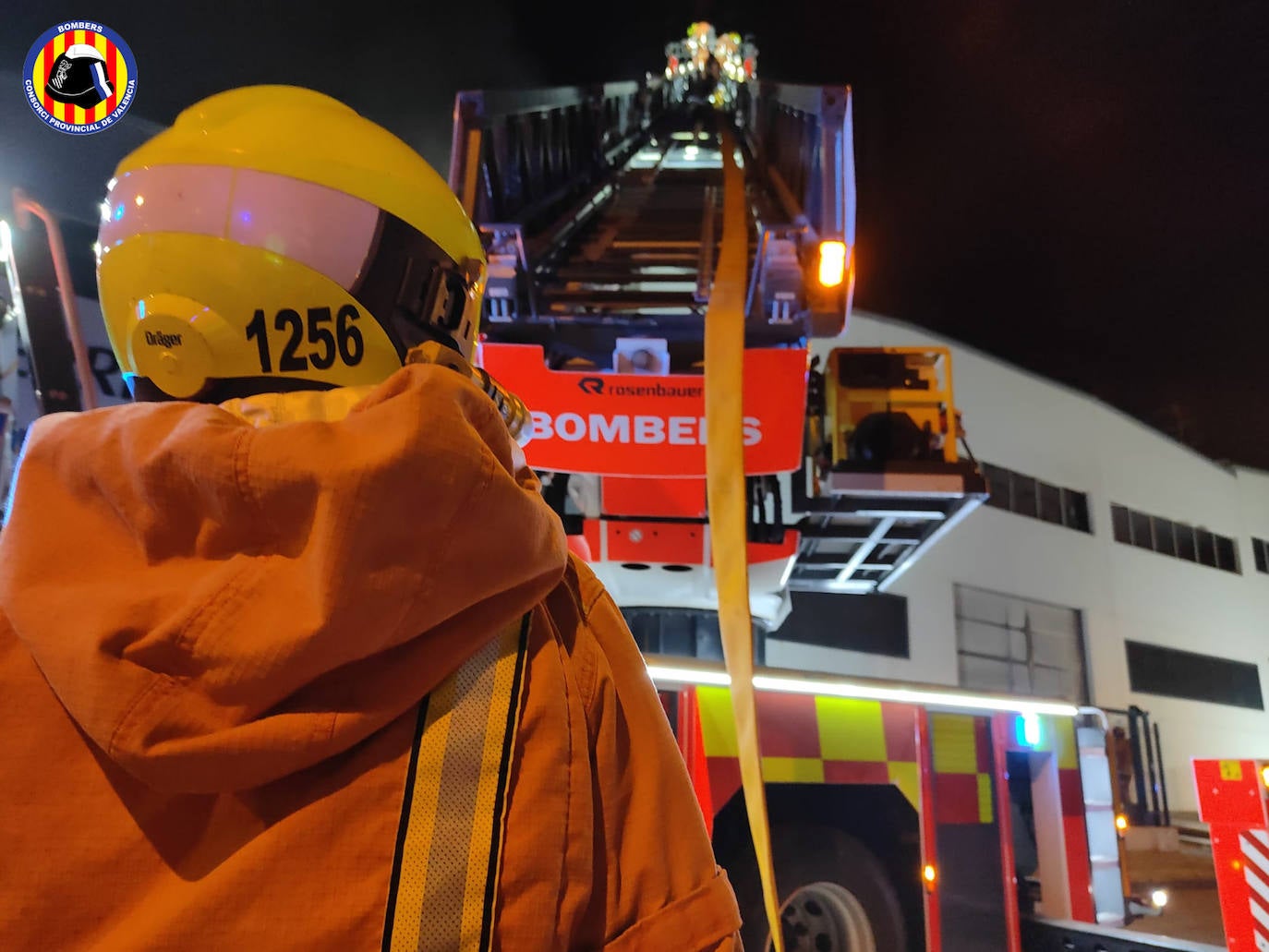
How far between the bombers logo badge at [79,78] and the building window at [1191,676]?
35.2 feet

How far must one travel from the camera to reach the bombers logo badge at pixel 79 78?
2.73 m

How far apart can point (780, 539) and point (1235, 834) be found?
6.44ft

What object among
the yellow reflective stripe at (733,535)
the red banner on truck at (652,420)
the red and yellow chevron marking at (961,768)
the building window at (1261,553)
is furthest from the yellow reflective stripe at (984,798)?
the building window at (1261,553)

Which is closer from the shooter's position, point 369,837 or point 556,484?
point 369,837

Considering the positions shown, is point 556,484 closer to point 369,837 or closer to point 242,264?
point 242,264

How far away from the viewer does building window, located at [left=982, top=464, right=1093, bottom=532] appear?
350 inches

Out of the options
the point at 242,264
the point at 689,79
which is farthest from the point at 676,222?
the point at 242,264

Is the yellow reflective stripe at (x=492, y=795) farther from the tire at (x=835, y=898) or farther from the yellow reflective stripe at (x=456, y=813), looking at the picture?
the tire at (x=835, y=898)

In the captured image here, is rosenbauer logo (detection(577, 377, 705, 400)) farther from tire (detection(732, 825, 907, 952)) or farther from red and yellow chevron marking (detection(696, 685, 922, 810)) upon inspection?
tire (detection(732, 825, 907, 952))

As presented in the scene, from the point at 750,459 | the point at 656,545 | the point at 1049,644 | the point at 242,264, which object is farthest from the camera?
the point at 1049,644

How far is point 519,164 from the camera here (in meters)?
3.06

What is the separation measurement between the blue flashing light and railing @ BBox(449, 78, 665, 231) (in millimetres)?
2603

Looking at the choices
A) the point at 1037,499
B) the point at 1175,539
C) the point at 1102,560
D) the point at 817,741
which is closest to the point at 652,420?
the point at 817,741

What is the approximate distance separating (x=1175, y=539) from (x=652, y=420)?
10388mm
